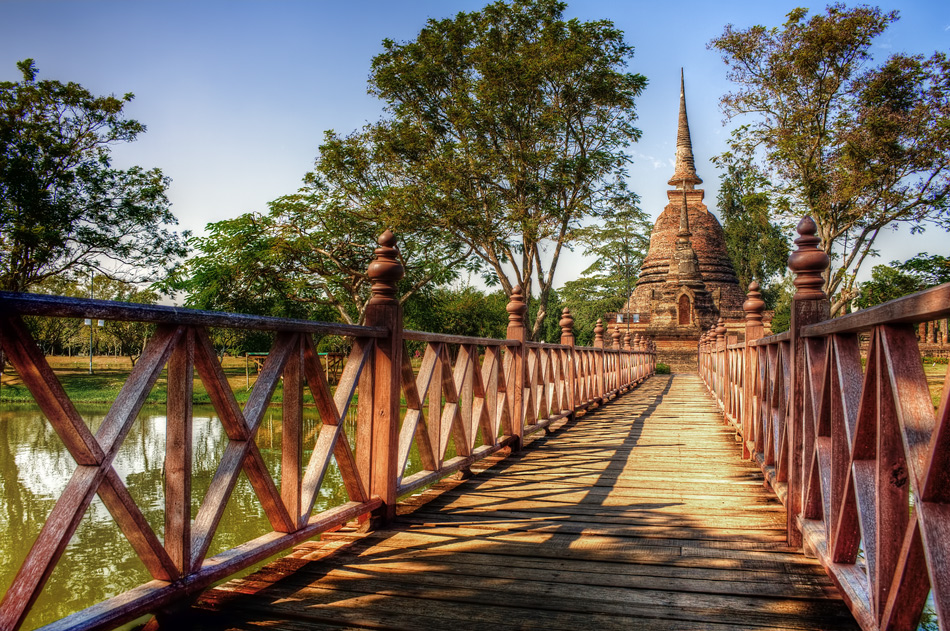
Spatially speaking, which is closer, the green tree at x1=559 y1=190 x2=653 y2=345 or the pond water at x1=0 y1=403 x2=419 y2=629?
the pond water at x1=0 y1=403 x2=419 y2=629

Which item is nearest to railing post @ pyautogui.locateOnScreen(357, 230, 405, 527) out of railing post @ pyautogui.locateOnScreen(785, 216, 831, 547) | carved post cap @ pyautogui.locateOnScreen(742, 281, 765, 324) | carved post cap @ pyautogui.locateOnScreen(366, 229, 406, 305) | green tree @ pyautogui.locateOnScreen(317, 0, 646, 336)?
carved post cap @ pyautogui.locateOnScreen(366, 229, 406, 305)

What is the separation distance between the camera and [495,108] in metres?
16.7

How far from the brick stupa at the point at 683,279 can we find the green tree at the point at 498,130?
15436 mm

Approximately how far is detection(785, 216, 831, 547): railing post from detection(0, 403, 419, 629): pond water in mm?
4441

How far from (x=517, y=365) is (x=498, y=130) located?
494 inches

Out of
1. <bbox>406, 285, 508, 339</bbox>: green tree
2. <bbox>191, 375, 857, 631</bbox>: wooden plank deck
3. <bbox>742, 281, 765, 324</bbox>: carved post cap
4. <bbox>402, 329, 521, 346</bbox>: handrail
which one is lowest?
<bbox>191, 375, 857, 631</bbox>: wooden plank deck

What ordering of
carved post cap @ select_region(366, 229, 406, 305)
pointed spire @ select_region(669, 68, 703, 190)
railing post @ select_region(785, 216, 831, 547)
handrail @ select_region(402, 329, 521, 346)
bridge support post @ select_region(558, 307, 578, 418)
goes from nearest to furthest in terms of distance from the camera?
1. railing post @ select_region(785, 216, 831, 547)
2. carved post cap @ select_region(366, 229, 406, 305)
3. handrail @ select_region(402, 329, 521, 346)
4. bridge support post @ select_region(558, 307, 578, 418)
5. pointed spire @ select_region(669, 68, 703, 190)

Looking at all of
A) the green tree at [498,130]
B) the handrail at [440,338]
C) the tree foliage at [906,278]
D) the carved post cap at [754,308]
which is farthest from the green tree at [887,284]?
the handrail at [440,338]

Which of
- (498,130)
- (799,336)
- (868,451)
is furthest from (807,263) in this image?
(498,130)

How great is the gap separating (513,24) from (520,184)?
415 centimetres

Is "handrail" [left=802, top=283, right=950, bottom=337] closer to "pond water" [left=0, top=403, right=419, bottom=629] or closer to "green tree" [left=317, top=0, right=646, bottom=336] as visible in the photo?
"pond water" [left=0, top=403, right=419, bottom=629]

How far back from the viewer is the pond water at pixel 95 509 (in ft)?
16.6

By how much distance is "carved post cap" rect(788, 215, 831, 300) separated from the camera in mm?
2815

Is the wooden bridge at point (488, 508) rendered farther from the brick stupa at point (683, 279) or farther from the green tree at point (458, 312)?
the brick stupa at point (683, 279)
